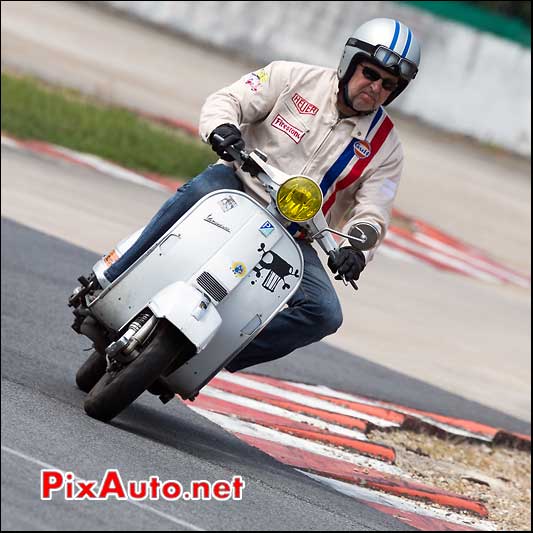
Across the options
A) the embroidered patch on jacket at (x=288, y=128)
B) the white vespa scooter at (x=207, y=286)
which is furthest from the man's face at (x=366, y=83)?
the white vespa scooter at (x=207, y=286)

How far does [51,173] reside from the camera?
1274 cm

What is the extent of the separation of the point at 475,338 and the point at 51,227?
3437 mm

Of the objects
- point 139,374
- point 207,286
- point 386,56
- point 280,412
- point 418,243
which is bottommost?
→ point 418,243

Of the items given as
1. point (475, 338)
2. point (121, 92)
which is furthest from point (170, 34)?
point (475, 338)

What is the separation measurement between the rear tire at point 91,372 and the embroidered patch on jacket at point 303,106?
132 cm

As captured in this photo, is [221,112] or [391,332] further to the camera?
[391,332]

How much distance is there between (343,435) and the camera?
750cm

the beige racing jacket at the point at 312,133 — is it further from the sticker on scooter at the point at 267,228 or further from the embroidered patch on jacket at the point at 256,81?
the sticker on scooter at the point at 267,228

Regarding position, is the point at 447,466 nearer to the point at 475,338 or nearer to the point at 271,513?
the point at 271,513

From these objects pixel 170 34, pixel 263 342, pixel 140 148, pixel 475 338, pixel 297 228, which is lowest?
pixel 170 34

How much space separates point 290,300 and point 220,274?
0.51 metres

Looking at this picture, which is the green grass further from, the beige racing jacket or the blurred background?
the beige racing jacket

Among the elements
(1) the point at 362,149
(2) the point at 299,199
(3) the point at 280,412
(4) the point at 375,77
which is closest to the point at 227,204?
(2) the point at 299,199

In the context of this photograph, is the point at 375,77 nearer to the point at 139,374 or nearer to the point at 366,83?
the point at 366,83
